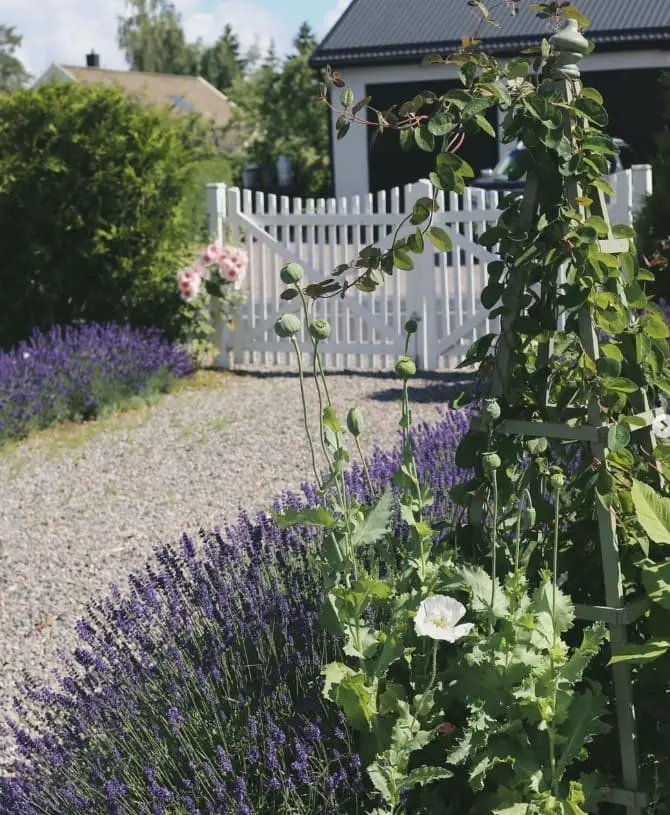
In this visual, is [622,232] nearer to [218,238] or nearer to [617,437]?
[617,437]

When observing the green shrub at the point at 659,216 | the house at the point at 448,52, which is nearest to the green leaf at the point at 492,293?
the green shrub at the point at 659,216

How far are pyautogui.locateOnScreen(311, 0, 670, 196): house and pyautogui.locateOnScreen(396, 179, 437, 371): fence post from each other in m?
9.74

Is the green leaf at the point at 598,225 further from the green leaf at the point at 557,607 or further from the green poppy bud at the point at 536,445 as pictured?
the green leaf at the point at 557,607

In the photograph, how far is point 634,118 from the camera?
65.2 ft

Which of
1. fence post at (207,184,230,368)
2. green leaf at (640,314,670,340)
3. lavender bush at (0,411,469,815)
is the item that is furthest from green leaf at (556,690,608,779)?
fence post at (207,184,230,368)

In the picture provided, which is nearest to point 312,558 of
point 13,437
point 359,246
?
point 13,437

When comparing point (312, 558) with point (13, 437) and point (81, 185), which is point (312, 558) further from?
point (81, 185)

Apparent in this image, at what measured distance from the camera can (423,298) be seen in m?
9.19

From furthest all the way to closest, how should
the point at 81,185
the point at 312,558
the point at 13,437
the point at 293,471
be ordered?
the point at 81,185
the point at 13,437
the point at 293,471
the point at 312,558

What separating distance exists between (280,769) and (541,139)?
4.58ft

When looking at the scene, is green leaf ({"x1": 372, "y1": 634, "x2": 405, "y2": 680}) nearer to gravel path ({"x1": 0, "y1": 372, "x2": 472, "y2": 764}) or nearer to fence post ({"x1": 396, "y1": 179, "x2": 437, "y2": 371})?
gravel path ({"x1": 0, "y1": 372, "x2": 472, "y2": 764})

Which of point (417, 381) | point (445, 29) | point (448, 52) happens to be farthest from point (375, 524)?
point (445, 29)

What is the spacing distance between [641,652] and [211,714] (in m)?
1.04

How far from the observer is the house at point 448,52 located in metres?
19.4
